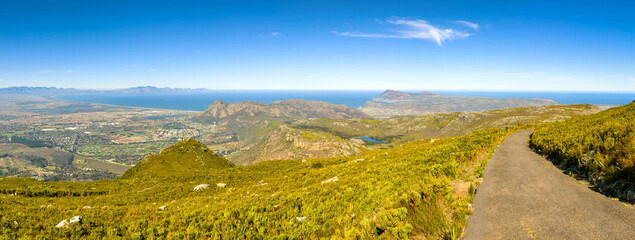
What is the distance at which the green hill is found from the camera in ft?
117

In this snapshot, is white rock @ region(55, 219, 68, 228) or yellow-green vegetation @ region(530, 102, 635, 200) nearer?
white rock @ region(55, 219, 68, 228)

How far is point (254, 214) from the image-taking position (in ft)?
40.0

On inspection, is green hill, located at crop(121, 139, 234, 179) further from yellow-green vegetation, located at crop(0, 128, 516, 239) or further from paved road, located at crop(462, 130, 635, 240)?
paved road, located at crop(462, 130, 635, 240)

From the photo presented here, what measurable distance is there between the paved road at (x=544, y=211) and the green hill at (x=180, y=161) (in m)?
34.3

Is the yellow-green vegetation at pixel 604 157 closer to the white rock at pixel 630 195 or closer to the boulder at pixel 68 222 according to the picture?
the white rock at pixel 630 195

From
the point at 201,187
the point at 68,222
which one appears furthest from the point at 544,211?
the point at 201,187

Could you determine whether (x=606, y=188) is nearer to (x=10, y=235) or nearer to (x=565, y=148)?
(x=565, y=148)

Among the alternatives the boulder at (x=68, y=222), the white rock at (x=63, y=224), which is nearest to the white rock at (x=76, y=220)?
the boulder at (x=68, y=222)

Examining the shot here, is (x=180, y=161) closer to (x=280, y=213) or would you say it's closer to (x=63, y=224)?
(x=63, y=224)

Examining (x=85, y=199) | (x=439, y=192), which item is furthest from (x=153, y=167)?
(x=439, y=192)

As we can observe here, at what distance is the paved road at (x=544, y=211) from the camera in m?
8.66

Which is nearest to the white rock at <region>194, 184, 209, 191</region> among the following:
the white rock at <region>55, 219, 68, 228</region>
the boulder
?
the boulder

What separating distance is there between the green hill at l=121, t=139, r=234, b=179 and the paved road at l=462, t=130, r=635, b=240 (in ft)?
113

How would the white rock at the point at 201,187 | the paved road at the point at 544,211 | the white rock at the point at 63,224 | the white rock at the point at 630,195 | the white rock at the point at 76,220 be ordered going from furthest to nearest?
the white rock at the point at 201,187
the white rock at the point at 76,220
the white rock at the point at 63,224
the white rock at the point at 630,195
the paved road at the point at 544,211
